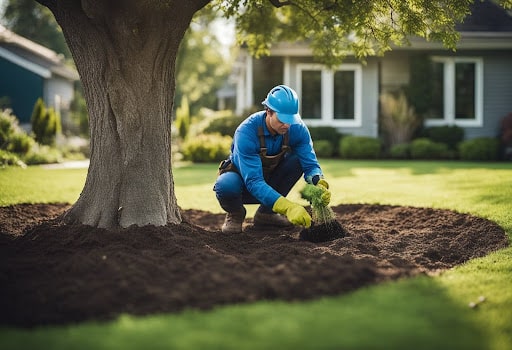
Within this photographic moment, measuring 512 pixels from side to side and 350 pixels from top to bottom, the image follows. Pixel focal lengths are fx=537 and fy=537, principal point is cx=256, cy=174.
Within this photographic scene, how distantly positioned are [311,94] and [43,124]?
30.0ft

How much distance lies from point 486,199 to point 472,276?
373 cm

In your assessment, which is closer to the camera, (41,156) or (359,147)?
(41,156)

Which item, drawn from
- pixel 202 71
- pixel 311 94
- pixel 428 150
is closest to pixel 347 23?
pixel 428 150

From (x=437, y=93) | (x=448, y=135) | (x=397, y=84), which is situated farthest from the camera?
(x=397, y=84)

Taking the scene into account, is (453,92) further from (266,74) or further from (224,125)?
(224,125)

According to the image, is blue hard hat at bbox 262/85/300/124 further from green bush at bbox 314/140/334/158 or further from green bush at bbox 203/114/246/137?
green bush at bbox 203/114/246/137

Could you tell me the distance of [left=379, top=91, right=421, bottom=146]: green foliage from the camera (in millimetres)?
17234

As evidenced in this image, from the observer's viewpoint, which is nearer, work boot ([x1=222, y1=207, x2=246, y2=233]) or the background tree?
work boot ([x1=222, y1=207, x2=246, y2=233])

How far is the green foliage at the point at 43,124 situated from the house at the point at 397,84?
21.7 feet

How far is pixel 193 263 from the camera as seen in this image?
3.93m

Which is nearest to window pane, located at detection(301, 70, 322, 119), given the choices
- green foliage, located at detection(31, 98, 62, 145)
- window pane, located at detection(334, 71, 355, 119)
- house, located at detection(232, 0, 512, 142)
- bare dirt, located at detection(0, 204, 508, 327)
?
house, located at detection(232, 0, 512, 142)

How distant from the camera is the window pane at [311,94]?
1842 centimetres

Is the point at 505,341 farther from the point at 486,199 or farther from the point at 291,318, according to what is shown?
the point at 486,199

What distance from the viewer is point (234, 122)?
57.2 feet
